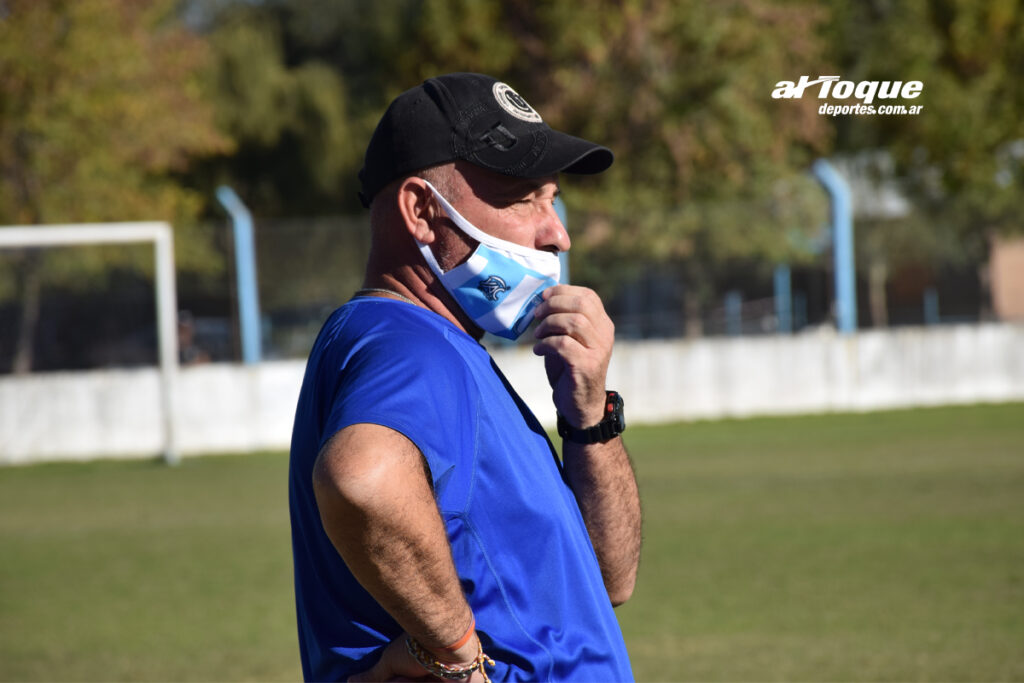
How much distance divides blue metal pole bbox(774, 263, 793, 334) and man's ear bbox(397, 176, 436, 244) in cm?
1716

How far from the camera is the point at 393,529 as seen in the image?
194 centimetres

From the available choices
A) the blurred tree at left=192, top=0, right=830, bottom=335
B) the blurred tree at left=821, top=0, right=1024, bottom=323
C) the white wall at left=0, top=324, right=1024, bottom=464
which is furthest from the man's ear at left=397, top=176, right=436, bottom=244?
the blurred tree at left=192, top=0, right=830, bottom=335

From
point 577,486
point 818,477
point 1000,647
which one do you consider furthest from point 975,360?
point 577,486

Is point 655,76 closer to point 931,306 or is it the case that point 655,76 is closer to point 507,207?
point 931,306

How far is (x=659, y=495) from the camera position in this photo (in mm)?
12039

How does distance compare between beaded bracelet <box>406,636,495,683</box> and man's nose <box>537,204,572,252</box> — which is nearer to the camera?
beaded bracelet <box>406,636,495,683</box>

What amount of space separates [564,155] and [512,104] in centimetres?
14

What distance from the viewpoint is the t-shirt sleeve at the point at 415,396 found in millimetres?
1964

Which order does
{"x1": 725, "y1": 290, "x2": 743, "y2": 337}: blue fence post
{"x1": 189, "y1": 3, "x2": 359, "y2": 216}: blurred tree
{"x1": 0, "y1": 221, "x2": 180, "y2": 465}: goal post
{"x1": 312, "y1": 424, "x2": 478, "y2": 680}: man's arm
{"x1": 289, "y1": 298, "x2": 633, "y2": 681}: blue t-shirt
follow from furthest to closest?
{"x1": 189, "y1": 3, "x2": 359, "y2": 216}: blurred tree, {"x1": 725, "y1": 290, "x2": 743, "y2": 337}: blue fence post, {"x1": 0, "y1": 221, "x2": 180, "y2": 465}: goal post, {"x1": 289, "y1": 298, "x2": 633, "y2": 681}: blue t-shirt, {"x1": 312, "y1": 424, "x2": 478, "y2": 680}: man's arm

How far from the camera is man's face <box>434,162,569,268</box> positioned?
2318mm

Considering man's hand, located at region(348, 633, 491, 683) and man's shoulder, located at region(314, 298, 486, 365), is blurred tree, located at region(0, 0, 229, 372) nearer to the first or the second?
man's shoulder, located at region(314, 298, 486, 365)

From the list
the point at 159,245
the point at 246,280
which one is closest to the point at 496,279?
the point at 159,245

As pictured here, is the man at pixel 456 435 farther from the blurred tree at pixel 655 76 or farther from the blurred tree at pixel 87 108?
Result: the blurred tree at pixel 655 76

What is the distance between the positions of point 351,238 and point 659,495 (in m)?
7.90
